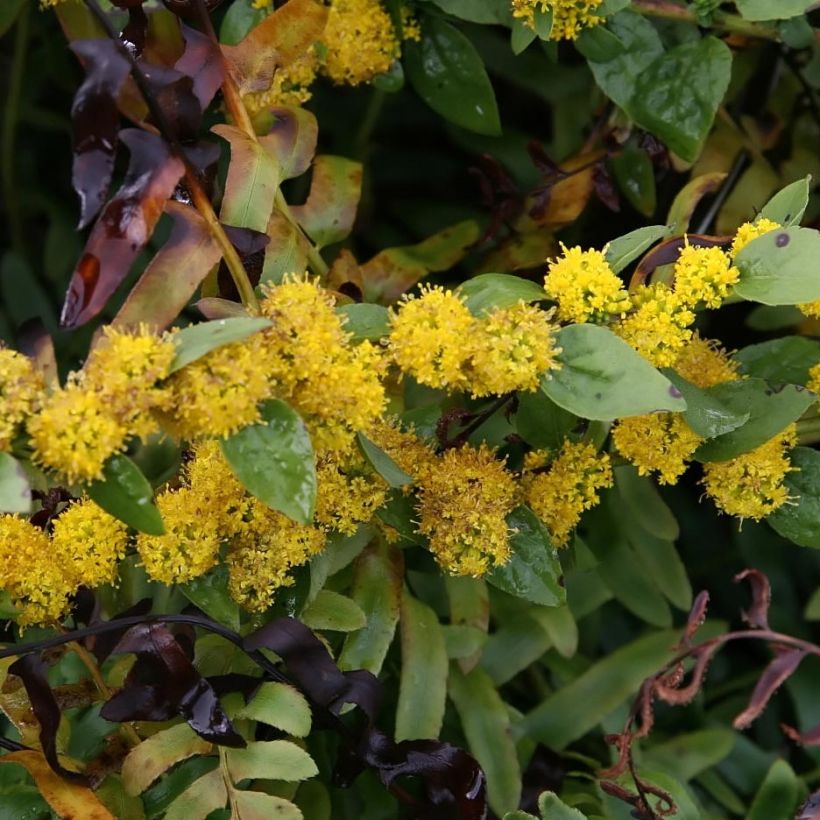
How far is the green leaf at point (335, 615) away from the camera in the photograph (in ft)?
2.37

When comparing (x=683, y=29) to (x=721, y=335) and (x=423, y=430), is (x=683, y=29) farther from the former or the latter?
(x=423, y=430)

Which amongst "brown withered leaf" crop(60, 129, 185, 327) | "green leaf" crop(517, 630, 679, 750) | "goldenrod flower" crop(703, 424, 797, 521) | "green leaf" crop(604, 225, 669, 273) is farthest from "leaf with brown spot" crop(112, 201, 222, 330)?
"green leaf" crop(517, 630, 679, 750)

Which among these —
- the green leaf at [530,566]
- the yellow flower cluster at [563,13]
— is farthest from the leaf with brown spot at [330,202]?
the green leaf at [530,566]

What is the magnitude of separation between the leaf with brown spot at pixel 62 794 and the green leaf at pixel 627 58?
652mm

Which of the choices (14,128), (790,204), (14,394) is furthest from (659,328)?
(14,128)

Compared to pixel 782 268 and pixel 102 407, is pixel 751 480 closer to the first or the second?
pixel 782 268

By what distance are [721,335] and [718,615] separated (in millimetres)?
295

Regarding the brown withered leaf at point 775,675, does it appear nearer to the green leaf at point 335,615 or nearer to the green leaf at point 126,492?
the green leaf at point 335,615

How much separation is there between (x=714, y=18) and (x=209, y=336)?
0.55 m

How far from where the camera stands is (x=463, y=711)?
86 centimetres

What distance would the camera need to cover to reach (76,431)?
54cm

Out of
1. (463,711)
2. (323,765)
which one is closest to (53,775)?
(323,765)

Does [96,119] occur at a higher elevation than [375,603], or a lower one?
higher

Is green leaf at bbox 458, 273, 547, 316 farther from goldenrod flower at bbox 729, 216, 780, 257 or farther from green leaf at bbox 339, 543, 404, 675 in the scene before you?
green leaf at bbox 339, 543, 404, 675
